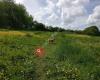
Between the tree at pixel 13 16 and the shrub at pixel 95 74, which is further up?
the tree at pixel 13 16

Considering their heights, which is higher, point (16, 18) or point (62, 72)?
point (16, 18)

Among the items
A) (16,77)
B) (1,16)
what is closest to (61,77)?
(16,77)

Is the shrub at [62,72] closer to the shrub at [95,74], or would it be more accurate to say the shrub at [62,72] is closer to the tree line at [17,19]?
the shrub at [95,74]

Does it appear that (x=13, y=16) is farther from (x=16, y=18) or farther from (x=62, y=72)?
(x=62, y=72)

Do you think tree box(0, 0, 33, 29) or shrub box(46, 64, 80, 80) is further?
tree box(0, 0, 33, 29)

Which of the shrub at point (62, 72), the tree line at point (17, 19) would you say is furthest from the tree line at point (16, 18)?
the shrub at point (62, 72)

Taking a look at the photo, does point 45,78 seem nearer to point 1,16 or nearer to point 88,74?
point 88,74

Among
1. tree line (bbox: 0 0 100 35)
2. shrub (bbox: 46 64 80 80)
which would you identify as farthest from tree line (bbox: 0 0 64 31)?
shrub (bbox: 46 64 80 80)

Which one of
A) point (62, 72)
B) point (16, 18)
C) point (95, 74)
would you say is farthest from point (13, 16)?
point (95, 74)

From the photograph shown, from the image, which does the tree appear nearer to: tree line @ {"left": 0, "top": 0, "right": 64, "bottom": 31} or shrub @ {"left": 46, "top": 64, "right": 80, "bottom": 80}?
tree line @ {"left": 0, "top": 0, "right": 64, "bottom": 31}

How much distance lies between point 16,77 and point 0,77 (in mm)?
832

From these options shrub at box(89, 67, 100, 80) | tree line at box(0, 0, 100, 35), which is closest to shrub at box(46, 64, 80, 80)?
shrub at box(89, 67, 100, 80)

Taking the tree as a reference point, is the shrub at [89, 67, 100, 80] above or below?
below

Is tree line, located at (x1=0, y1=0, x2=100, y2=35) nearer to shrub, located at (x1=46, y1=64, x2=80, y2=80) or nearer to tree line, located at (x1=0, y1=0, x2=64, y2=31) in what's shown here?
tree line, located at (x1=0, y1=0, x2=64, y2=31)
